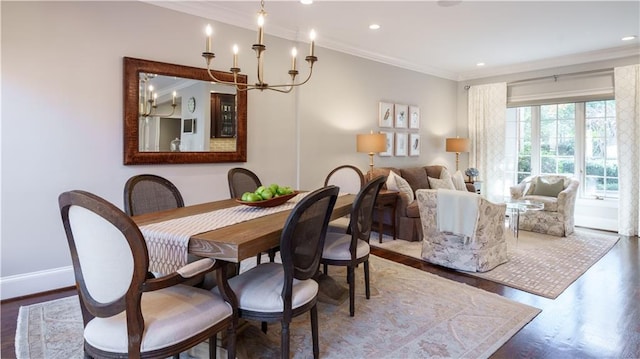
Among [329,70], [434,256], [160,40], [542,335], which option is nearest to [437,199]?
[434,256]

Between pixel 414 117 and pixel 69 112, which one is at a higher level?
pixel 414 117

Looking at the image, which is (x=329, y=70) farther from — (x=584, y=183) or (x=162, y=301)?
(x=584, y=183)

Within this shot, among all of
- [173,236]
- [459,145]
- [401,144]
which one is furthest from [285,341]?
[459,145]

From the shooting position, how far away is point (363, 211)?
2652mm

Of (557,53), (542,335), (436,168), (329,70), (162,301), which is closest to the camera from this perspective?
(162,301)

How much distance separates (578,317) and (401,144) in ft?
12.4

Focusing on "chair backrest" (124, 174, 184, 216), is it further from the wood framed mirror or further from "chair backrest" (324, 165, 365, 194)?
"chair backrest" (324, 165, 365, 194)

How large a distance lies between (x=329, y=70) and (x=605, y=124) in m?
4.28

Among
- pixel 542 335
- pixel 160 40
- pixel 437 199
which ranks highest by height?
pixel 160 40

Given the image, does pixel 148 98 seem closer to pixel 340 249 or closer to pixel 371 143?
pixel 340 249

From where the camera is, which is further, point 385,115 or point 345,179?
point 385,115

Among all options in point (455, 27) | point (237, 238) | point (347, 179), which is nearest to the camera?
point (237, 238)

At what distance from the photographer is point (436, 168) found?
20.3 feet

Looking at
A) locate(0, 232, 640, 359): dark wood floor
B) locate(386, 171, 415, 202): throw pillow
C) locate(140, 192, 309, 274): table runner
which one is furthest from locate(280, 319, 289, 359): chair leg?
locate(386, 171, 415, 202): throw pillow
